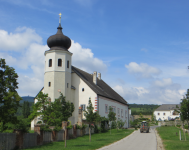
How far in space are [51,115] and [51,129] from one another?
2.07m

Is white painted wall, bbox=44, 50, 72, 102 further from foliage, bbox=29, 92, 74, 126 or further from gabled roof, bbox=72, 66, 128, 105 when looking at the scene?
foliage, bbox=29, 92, 74, 126

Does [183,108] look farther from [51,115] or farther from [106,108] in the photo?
[106,108]

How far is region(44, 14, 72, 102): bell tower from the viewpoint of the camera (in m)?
35.6

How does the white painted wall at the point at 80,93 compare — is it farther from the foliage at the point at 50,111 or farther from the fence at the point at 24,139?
the fence at the point at 24,139

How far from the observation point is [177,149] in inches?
652

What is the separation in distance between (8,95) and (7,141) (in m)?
3.88

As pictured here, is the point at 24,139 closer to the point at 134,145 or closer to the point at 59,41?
the point at 134,145

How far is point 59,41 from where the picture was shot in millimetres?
35781

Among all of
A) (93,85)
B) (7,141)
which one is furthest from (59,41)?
(7,141)

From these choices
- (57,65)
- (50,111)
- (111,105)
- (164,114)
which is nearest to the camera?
(50,111)

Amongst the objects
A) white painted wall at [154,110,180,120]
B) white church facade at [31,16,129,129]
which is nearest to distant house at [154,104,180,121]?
white painted wall at [154,110,180,120]

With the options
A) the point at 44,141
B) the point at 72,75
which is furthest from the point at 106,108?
the point at 44,141

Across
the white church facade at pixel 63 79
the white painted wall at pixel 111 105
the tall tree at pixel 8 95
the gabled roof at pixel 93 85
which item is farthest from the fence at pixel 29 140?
the white painted wall at pixel 111 105

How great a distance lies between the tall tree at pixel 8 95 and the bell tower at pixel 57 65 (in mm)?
20522
